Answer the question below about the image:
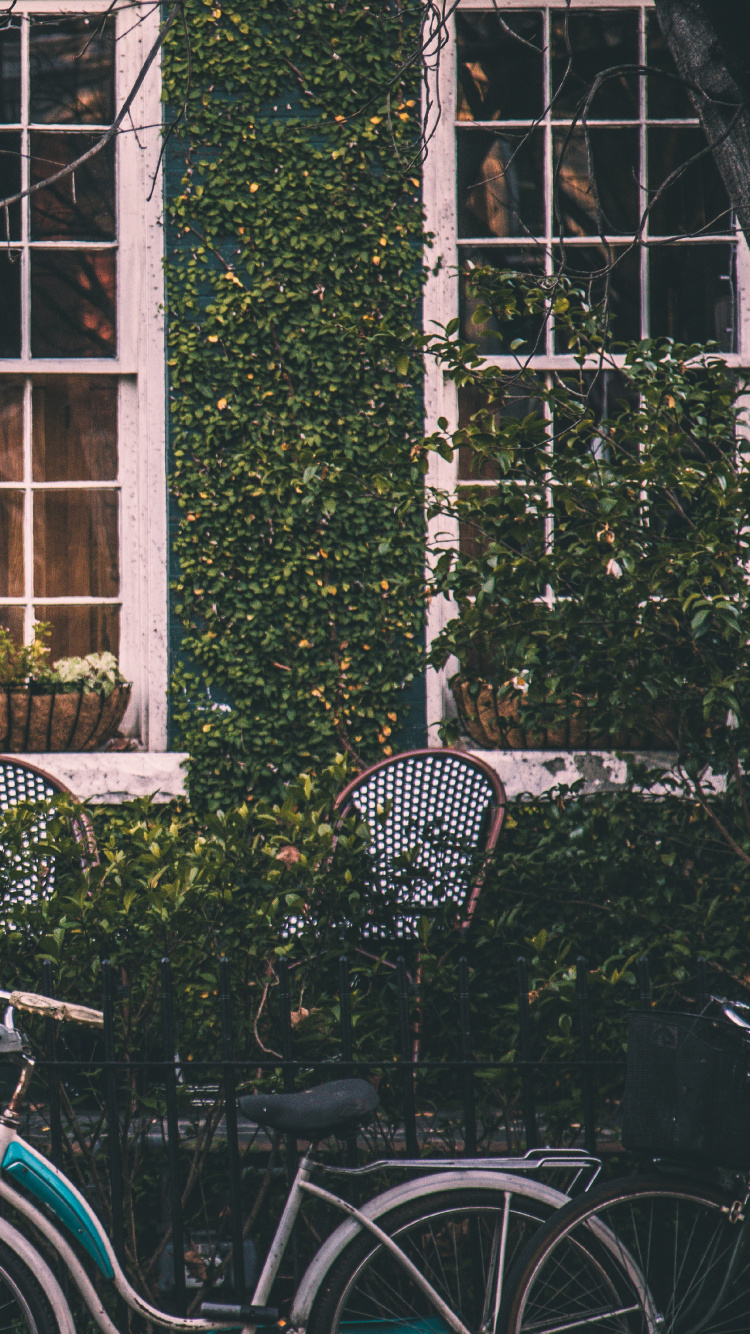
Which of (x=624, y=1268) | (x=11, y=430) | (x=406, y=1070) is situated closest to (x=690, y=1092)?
(x=624, y=1268)

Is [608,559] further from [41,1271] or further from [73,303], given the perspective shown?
[73,303]

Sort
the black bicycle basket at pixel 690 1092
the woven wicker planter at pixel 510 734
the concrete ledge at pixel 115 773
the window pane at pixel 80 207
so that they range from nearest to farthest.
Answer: the black bicycle basket at pixel 690 1092 < the woven wicker planter at pixel 510 734 < the concrete ledge at pixel 115 773 < the window pane at pixel 80 207

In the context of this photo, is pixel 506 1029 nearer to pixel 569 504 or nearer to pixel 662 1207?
pixel 662 1207

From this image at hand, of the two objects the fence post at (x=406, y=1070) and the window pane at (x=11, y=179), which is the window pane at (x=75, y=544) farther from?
the fence post at (x=406, y=1070)

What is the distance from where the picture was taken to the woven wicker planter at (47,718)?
545cm

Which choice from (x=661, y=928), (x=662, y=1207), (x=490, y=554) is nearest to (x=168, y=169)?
(x=490, y=554)

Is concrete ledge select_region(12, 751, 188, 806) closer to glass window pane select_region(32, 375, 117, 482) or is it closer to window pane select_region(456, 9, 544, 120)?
glass window pane select_region(32, 375, 117, 482)

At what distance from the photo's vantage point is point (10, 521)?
5.75 meters

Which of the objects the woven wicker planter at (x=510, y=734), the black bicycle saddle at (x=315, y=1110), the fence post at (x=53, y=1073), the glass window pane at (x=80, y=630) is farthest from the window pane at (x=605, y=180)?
the black bicycle saddle at (x=315, y=1110)

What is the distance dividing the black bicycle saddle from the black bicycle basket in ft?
1.86

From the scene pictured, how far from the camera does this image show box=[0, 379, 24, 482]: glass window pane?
5750 mm

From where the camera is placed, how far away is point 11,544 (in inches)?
226

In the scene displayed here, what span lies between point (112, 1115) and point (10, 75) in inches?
190

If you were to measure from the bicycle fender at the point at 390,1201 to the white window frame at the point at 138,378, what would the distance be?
10.5 feet
